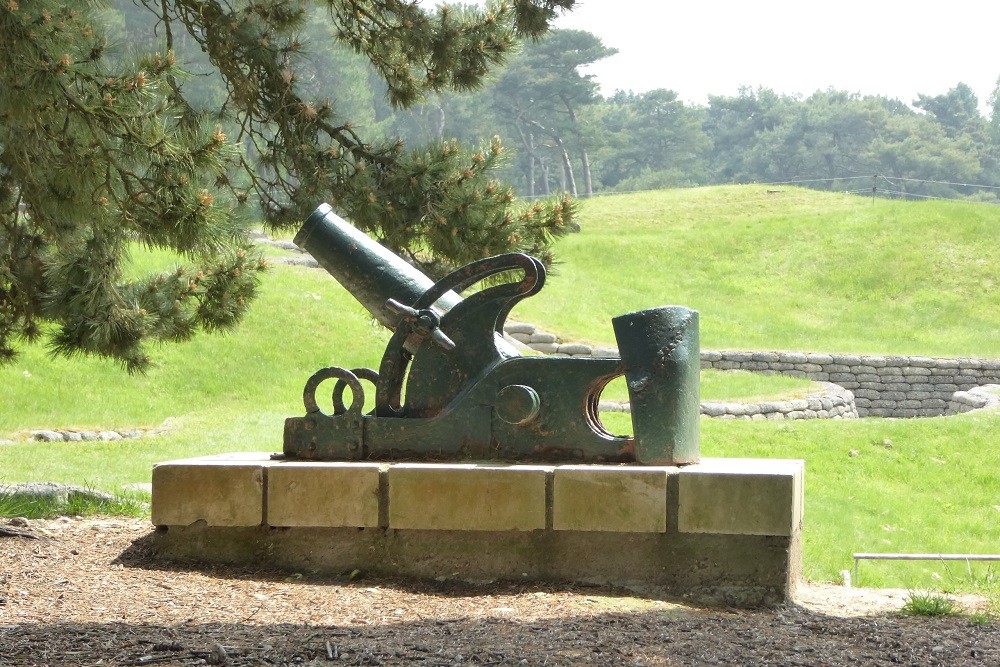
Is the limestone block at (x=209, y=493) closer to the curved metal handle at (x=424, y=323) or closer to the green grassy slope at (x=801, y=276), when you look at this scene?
the curved metal handle at (x=424, y=323)

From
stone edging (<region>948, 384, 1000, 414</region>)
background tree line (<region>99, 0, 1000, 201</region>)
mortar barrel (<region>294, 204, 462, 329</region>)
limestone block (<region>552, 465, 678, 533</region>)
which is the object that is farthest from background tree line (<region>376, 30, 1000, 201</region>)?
limestone block (<region>552, 465, 678, 533</region>)

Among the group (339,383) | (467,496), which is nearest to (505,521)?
(467,496)

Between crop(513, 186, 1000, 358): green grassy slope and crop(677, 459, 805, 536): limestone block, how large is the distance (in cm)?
1426

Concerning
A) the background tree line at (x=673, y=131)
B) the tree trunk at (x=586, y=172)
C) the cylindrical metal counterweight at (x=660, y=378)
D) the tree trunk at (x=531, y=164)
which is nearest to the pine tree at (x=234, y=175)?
the cylindrical metal counterweight at (x=660, y=378)

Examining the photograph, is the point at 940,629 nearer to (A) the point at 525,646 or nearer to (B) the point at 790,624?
(B) the point at 790,624

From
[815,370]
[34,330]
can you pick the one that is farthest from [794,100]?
[34,330]

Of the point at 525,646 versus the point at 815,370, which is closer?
the point at 525,646

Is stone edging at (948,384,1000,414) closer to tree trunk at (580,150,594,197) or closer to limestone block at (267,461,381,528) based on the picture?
limestone block at (267,461,381,528)

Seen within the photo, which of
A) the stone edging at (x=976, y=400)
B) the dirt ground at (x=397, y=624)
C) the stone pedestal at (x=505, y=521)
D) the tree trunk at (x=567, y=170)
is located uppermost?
the tree trunk at (x=567, y=170)

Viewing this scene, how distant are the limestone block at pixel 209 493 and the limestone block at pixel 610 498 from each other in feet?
3.54

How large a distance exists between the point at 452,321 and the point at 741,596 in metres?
1.39

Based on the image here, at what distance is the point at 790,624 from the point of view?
3230 mm

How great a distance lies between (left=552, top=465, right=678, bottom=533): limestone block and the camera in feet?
11.6

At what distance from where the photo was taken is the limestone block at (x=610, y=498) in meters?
3.55
